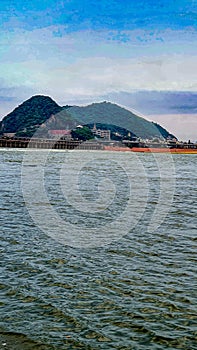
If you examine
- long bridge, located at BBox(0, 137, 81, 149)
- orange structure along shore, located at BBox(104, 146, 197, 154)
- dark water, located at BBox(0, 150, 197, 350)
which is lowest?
dark water, located at BBox(0, 150, 197, 350)

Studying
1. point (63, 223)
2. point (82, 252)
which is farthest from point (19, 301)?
point (63, 223)

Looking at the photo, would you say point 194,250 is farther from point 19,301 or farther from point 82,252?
point 19,301

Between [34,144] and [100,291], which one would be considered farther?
[34,144]

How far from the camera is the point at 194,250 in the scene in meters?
10.0

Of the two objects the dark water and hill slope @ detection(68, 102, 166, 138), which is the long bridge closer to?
hill slope @ detection(68, 102, 166, 138)

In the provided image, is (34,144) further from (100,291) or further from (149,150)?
(100,291)

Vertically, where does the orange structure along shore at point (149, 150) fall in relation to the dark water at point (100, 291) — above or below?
above

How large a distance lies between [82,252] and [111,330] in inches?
150

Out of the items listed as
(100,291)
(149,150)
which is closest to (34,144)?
(149,150)

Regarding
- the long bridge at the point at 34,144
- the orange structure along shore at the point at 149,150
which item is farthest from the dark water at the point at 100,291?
the orange structure along shore at the point at 149,150

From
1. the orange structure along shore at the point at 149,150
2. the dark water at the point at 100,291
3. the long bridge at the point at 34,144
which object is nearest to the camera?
the dark water at the point at 100,291

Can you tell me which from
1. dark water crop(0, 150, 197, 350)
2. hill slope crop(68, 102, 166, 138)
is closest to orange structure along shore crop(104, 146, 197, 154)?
hill slope crop(68, 102, 166, 138)

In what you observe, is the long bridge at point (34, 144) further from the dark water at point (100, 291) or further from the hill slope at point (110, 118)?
the dark water at point (100, 291)

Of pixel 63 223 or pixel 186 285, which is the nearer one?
pixel 186 285
